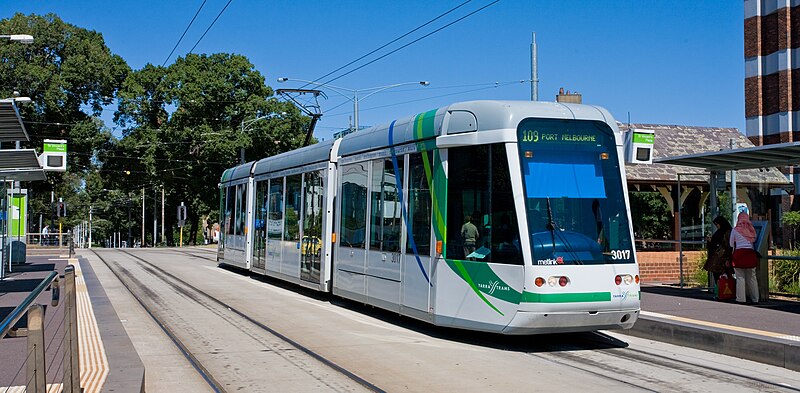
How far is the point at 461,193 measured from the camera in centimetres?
1063

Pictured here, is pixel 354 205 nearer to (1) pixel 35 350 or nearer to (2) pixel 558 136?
(2) pixel 558 136

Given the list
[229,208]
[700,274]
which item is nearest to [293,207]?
[229,208]

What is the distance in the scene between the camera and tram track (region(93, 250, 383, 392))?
8.54m

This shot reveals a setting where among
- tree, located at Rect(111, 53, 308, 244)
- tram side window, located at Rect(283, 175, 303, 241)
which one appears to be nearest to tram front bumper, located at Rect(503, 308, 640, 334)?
tram side window, located at Rect(283, 175, 303, 241)

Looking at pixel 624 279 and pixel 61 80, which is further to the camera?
pixel 61 80

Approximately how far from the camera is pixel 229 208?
2484 centimetres

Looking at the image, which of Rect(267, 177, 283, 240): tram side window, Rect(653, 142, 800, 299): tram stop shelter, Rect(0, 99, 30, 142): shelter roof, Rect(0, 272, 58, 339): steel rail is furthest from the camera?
Rect(267, 177, 283, 240): tram side window

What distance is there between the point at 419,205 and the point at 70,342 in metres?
6.06

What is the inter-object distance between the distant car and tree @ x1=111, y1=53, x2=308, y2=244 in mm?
35683

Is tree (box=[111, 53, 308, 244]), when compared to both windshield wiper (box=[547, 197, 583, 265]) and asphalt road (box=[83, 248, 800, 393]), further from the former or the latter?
windshield wiper (box=[547, 197, 583, 265])

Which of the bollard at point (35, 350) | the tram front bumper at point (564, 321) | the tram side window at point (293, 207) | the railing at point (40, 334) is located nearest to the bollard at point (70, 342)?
the railing at point (40, 334)

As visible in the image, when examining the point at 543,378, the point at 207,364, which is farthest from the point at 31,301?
the point at 543,378

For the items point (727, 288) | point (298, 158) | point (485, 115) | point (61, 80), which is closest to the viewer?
point (485, 115)

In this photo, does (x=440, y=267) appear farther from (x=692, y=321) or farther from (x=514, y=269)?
(x=692, y=321)
